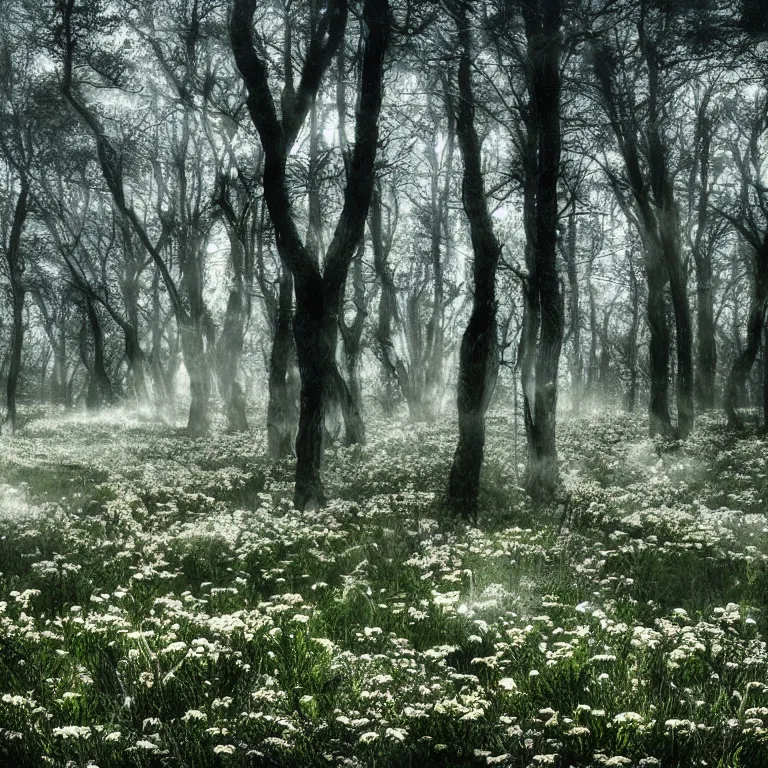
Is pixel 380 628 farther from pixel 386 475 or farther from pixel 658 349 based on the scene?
pixel 658 349

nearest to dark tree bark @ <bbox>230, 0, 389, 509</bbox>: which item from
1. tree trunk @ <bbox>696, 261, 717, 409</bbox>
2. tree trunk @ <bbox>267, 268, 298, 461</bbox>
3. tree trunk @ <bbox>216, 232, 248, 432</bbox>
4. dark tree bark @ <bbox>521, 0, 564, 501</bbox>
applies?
dark tree bark @ <bbox>521, 0, 564, 501</bbox>

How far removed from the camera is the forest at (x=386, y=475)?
12.6ft

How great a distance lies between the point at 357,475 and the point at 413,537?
17.7 ft

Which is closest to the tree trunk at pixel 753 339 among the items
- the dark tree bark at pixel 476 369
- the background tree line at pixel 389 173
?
the background tree line at pixel 389 173

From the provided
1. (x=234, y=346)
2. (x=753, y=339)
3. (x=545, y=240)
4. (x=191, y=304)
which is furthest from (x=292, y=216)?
(x=234, y=346)

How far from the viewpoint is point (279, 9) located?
17.1 meters

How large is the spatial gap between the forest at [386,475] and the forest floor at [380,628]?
0.09 feet

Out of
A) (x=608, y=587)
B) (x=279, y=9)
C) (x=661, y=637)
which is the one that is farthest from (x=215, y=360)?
(x=661, y=637)

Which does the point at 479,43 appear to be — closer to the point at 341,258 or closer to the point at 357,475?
the point at 341,258

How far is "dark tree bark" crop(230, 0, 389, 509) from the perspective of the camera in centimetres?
1074

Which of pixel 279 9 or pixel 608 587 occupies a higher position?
pixel 279 9

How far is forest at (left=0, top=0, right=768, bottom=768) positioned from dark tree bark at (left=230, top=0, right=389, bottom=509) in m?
0.05

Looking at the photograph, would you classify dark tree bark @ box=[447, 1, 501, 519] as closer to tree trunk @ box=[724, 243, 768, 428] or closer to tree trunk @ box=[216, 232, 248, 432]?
tree trunk @ box=[724, 243, 768, 428]

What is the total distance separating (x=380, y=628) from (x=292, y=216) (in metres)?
7.34
